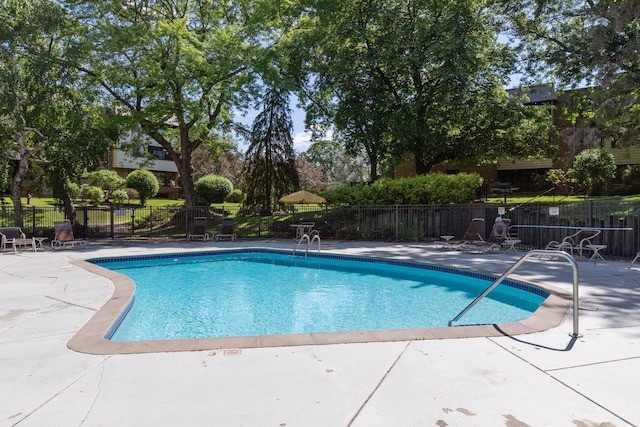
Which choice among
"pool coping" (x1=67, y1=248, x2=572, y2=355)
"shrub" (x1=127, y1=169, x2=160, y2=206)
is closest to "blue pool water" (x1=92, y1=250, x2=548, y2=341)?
"pool coping" (x1=67, y1=248, x2=572, y2=355)

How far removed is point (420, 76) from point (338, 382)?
20.1 m

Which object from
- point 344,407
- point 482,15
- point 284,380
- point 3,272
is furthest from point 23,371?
point 482,15

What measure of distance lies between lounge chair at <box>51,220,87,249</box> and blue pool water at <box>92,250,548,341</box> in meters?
3.73

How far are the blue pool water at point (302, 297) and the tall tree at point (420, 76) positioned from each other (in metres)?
10.3

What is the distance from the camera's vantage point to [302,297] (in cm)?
864

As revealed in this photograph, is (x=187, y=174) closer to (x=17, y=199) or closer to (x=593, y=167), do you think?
(x=17, y=199)

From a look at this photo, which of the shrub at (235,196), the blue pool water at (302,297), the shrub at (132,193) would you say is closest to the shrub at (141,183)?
the shrub at (132,193)

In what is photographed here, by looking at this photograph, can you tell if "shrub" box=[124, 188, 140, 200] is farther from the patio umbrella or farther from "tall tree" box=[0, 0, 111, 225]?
the patio umbrella

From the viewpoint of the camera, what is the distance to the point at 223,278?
10.8 metres

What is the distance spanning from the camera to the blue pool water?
655cm

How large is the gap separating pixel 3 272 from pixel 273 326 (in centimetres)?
673

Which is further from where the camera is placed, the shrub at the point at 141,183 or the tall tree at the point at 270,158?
the shrub at the point at 141,183

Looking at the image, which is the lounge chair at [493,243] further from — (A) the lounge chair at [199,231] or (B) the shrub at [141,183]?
(B) the shrub at [141,183]

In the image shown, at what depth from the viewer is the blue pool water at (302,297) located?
6.55m
